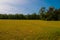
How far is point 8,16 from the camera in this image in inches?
3553

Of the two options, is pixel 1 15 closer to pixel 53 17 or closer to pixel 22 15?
pixel 22 15

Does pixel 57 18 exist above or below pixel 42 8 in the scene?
below

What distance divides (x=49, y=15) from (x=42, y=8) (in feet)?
24.6

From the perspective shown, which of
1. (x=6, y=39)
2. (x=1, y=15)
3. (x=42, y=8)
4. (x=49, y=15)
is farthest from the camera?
(x=1, y=15)

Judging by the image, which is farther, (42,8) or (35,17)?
(35,17)

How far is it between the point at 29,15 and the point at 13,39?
267 ft

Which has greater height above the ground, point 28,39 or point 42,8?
point 42,8

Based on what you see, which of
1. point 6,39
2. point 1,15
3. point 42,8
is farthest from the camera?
point 1,15

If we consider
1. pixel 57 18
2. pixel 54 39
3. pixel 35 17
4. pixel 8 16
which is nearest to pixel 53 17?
pixel 57 18

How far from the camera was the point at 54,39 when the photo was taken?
39.6 feet

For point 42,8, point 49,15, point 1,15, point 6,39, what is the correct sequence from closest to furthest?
1. point 6,39
2. point 49,15
3. point 42,8
4. point 1,15

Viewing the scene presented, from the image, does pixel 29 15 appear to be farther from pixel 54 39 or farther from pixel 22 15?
pixel 54 39

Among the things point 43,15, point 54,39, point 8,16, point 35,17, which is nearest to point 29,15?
point 35,17

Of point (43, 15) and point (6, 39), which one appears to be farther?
point (43, 15)
